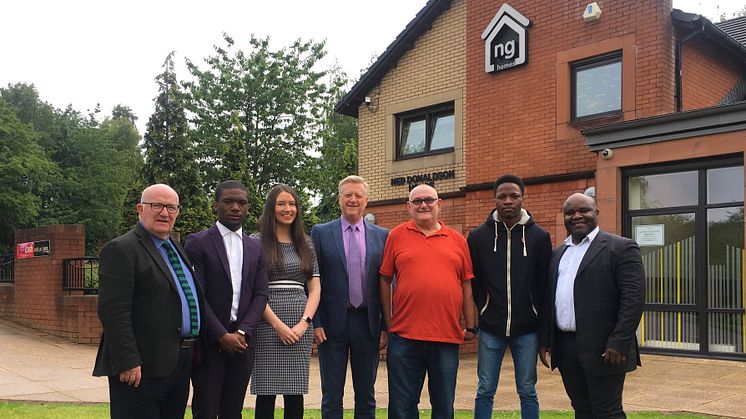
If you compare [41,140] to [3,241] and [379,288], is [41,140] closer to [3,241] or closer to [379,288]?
[3,241]

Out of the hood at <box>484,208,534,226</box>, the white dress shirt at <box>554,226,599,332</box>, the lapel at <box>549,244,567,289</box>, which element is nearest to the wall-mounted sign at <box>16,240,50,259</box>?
the hood at <box>484,208,534,226</box>

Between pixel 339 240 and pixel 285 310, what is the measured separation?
2.17ft

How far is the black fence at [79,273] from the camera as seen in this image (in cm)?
1413

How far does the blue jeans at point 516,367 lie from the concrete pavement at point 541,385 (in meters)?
2.38

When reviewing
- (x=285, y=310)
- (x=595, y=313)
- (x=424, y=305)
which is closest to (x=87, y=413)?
(x=285, y=310)

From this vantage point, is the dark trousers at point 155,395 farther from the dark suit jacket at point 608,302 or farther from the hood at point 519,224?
the dark suit jacket at point 608,302

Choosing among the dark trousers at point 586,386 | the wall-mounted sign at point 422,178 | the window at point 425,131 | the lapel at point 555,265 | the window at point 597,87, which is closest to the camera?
the dark trousers at point 586,386

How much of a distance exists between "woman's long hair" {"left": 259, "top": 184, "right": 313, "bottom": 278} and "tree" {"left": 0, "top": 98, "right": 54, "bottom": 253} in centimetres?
3253

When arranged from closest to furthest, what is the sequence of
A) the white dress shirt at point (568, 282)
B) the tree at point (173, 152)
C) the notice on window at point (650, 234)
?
the white dress shirt at point (568, 282), the notice on window at point (650, 234), the tree at point (173, 152)

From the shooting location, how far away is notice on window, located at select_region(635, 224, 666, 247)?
35.6 ft

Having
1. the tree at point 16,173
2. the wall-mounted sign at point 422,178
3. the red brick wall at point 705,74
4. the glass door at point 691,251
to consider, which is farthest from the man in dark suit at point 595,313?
the tree at point 16,173

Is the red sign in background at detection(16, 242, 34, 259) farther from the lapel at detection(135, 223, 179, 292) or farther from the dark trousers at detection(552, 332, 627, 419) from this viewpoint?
the dark trousers at detection(552, 332, 627, 419)

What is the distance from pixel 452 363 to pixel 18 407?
4933 mm

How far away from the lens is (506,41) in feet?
45.0
